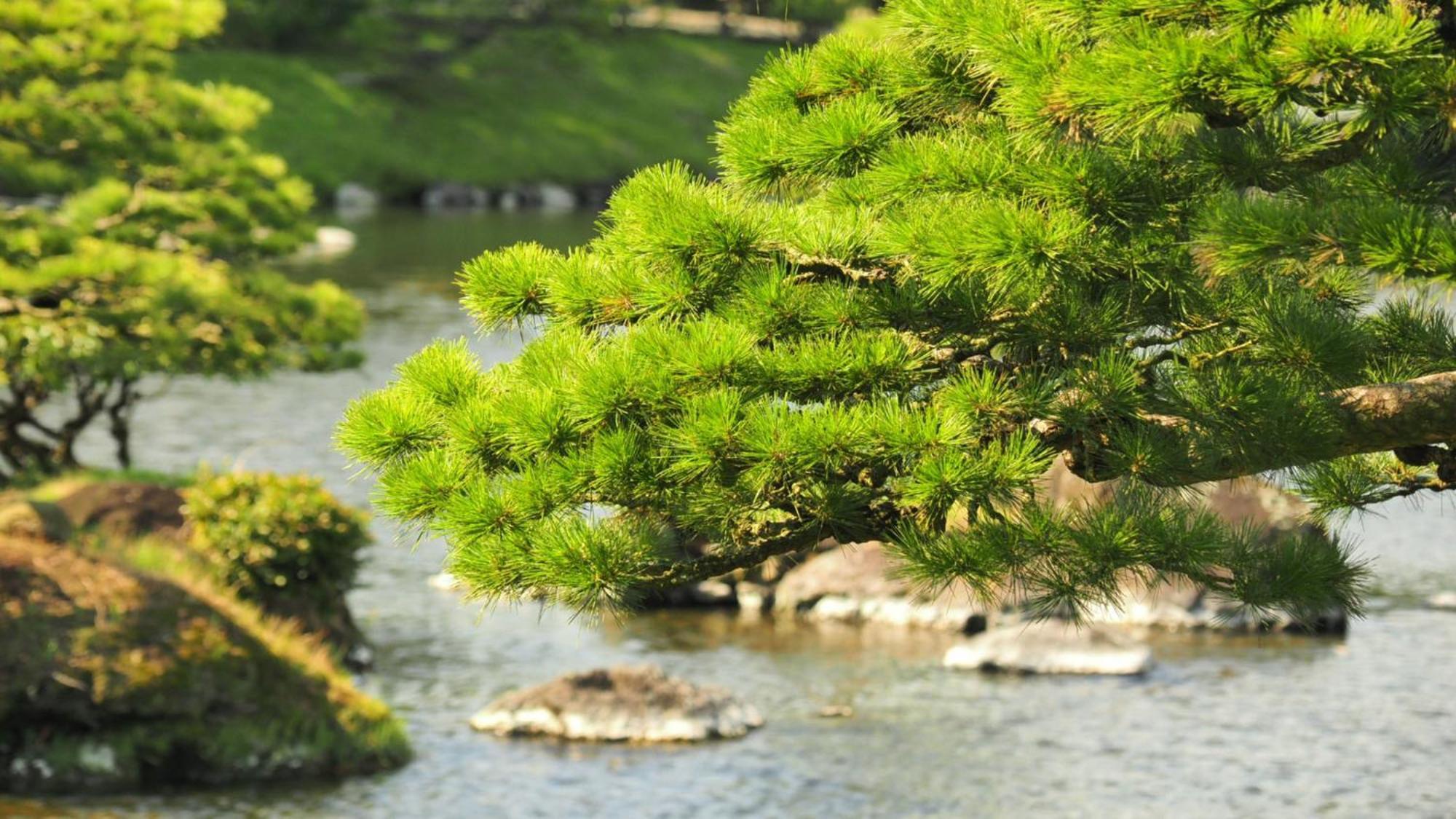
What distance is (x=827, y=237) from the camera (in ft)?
19.4

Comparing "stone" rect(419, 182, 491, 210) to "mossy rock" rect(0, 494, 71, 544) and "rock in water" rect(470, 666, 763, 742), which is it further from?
"mossy rock" rect(0, 494, 71, 544)

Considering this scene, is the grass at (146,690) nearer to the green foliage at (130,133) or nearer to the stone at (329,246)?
the green foliage at (130,133)

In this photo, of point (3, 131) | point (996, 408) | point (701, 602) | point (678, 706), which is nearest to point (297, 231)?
point (3, 131)

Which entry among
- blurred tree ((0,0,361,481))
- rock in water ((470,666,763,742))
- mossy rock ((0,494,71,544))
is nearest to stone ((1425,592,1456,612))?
rock in water ((470,666,763,742))

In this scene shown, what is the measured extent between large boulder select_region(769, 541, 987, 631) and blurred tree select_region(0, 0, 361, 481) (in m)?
5.89

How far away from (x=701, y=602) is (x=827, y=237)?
1509cm

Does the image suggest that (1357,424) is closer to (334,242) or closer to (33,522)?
(33,522)

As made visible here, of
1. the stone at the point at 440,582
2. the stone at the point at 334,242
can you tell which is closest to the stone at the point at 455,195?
the stone at the point at 334,242

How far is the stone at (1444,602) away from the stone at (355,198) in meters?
55.2

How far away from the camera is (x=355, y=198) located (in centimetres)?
7269

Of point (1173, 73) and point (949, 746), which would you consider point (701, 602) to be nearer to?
point (949, 746)

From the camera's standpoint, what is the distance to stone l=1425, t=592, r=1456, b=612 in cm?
2051

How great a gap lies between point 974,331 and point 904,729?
10409 mm

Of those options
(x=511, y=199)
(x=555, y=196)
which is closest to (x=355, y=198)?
(x=511, y=199)
